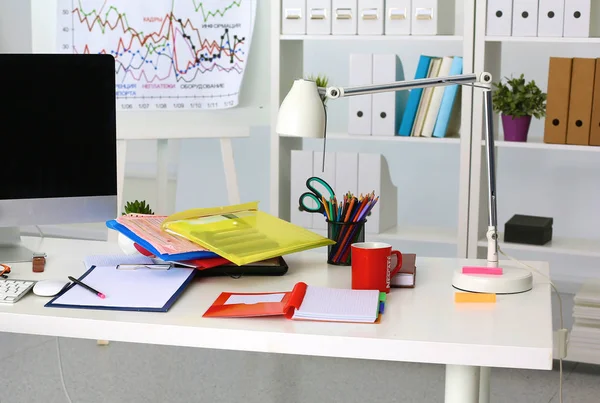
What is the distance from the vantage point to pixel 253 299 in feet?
5.36

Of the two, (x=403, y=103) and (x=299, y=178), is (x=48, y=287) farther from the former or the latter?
(x=403, y=103)

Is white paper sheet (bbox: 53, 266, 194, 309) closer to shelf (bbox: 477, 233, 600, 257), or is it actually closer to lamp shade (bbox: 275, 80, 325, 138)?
lamp shade (bbox: 275, 80, 325, 138)

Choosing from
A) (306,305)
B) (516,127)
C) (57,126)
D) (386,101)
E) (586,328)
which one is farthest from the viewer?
(386,101)

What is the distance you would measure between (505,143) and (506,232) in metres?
0.35

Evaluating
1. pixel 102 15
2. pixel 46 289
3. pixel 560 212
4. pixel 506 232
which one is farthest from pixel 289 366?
pixel 102 15

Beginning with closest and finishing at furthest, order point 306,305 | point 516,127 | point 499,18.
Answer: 1. point 306,305
2. point 499,18
3. point 516,127

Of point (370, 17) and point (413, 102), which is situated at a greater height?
point (370, 17)

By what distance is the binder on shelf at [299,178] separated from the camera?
11.1 feet

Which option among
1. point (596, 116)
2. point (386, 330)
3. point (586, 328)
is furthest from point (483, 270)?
point (596, 116)

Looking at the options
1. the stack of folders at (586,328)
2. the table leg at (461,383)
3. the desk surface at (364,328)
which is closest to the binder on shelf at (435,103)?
the stack of folders at (586,328)

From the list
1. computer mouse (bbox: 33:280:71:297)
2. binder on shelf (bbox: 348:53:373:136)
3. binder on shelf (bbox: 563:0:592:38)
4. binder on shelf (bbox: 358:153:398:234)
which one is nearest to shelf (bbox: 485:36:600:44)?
binder on shelf (bbox: 563:0:592:38)

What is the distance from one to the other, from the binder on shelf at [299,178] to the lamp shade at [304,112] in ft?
5.73

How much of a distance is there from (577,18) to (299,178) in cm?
119

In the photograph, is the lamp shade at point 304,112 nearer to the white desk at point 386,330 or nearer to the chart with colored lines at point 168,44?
the white desk at point 386,330
